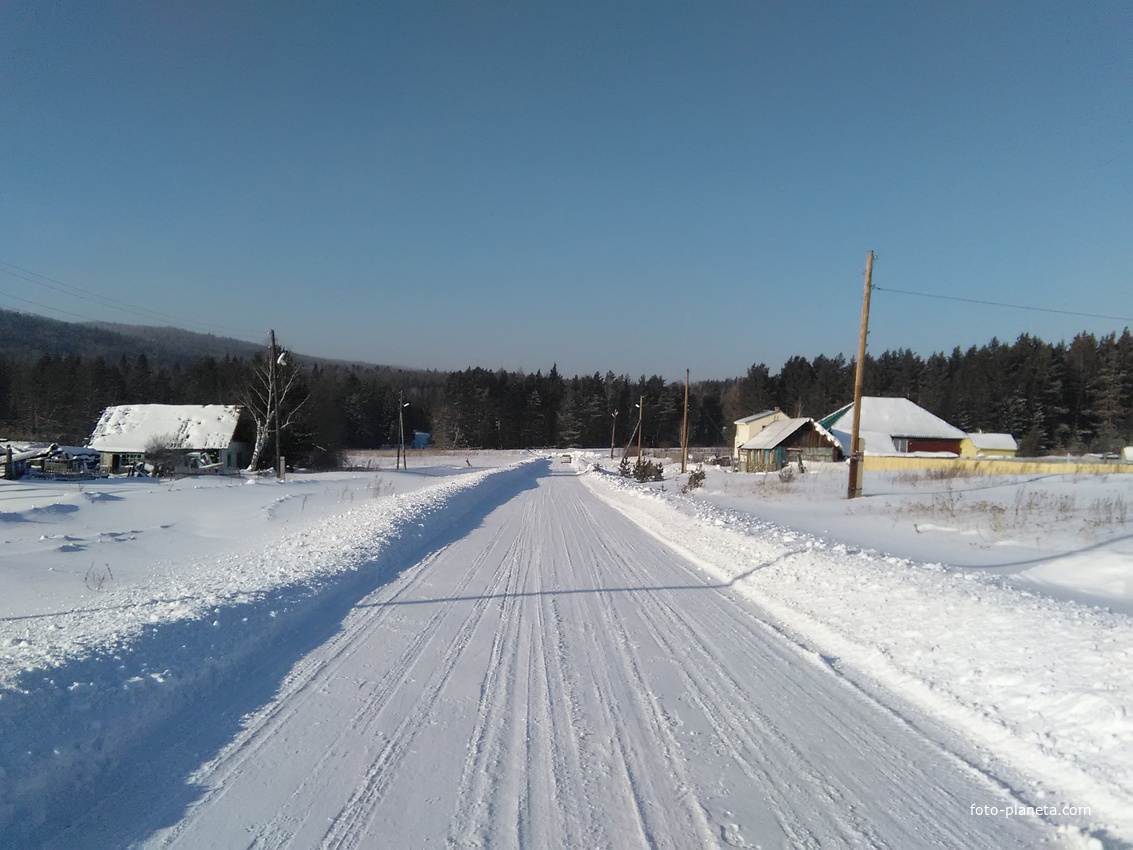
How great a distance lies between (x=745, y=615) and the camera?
884 centimetres

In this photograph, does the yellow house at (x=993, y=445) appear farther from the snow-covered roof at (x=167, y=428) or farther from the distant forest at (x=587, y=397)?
the snow-covered roof at (x=167, y=428)

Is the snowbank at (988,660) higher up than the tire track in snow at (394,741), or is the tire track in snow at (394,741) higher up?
the snowbank at (988,660)

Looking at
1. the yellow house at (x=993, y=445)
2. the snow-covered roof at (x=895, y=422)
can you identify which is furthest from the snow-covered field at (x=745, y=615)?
the yellow house at (x=993, y=445)

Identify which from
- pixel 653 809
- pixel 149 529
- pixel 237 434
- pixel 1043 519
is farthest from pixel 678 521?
pixel 237 434

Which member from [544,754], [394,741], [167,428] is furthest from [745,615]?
[167,428]

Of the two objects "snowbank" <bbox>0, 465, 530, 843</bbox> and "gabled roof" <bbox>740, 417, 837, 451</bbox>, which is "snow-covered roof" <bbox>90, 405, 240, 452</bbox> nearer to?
"gabled roof" <bbox>740, 417, 837, 451</bbox>

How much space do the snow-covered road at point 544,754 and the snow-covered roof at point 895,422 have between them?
183ft

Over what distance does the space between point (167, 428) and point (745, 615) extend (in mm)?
58268

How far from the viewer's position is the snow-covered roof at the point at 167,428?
5325 cm

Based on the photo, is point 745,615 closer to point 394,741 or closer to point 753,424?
point 394,741

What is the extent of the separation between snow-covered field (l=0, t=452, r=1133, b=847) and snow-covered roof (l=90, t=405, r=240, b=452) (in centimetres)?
3828

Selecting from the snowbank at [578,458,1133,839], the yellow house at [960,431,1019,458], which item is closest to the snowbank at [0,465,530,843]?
the snowbank at [578,458,1133,839]

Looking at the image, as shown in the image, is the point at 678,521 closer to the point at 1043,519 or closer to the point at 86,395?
the point at 1043,519

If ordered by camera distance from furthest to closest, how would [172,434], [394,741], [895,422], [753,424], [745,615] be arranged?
[753,424] → [895,422] → [172,434] → [745,615] → [394,741]
